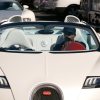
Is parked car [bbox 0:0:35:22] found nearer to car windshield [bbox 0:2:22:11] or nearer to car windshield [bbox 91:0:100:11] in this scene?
car windshield [bbox 0:2:22:11]

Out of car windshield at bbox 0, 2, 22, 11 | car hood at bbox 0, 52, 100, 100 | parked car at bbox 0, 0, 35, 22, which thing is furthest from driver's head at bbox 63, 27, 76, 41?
car windshield at bbox 0, 2, 22, 11

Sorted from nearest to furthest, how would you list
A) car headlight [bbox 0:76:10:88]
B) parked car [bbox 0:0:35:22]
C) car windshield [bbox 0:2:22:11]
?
car headlight [bbox 0:76:10:88]
parked car [bbox 0:0:35:22]
car windshield [bbox 0:2:22:11]

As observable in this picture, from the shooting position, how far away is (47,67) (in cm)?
549

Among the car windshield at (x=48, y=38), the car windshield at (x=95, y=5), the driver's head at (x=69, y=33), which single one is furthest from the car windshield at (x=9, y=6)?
the driver's head at (x=69, y=33)

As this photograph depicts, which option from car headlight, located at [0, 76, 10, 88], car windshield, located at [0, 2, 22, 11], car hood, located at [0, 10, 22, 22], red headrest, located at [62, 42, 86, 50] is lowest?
car hood, located at [0, 10, 22, 22]

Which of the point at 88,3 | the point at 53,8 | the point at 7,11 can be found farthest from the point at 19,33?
the point at 53,8

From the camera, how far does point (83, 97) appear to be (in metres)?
5.11

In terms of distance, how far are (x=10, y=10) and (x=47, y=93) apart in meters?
11.9

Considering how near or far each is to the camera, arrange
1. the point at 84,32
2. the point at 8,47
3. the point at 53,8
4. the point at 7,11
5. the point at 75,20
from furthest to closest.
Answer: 1. the point at 53,8
2. the point at 7,11
3. the point at 75,20
4. the point at 84,32
5. the point at 8,47

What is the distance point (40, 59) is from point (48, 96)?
0.73m

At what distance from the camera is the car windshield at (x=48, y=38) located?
6.45 meters

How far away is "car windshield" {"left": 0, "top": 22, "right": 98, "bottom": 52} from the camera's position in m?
6.45

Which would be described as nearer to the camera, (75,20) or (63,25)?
(63,25)

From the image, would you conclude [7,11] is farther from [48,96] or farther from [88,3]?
[48,96]
